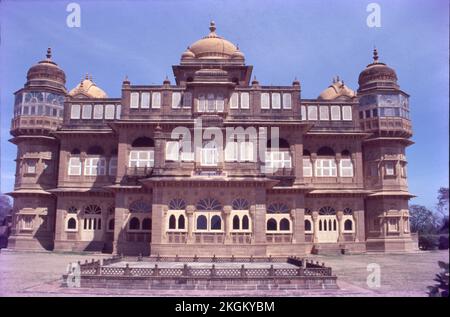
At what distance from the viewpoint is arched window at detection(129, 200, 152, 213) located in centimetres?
3834

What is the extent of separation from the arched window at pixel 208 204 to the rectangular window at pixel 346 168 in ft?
46.3

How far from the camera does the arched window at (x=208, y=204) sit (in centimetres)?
3500

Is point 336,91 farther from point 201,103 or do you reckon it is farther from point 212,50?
point 201,103

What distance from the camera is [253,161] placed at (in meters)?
36.6

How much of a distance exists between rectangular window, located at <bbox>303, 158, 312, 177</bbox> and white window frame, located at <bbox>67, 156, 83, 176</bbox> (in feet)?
70.5

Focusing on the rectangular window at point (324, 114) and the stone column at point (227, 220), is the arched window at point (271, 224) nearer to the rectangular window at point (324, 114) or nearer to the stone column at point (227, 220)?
the stone column at point (227, 220)

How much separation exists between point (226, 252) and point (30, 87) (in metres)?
27.1

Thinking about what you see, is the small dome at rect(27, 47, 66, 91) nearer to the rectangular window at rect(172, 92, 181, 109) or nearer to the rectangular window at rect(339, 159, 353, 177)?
the rectangular window at rect(172, 92, 181, 109)

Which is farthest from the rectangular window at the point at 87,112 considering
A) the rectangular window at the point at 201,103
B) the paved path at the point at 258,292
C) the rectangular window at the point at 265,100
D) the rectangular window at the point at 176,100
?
the paved path at the point at 258,292

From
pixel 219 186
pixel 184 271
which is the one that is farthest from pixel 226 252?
pixel 184 271

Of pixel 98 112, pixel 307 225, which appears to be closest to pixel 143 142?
pixel 98 112

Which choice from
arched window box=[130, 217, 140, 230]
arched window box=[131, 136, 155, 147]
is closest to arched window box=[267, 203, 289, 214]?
arched window box=[130, 217, 140, 230]

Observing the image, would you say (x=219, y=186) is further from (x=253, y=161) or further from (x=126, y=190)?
(x=126, y=190)

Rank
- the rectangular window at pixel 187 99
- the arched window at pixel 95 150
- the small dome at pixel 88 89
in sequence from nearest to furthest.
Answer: the rectangular window at pixel 187 99 < the arched window at pixel 95 150 < the small dome at pixel 88 89
